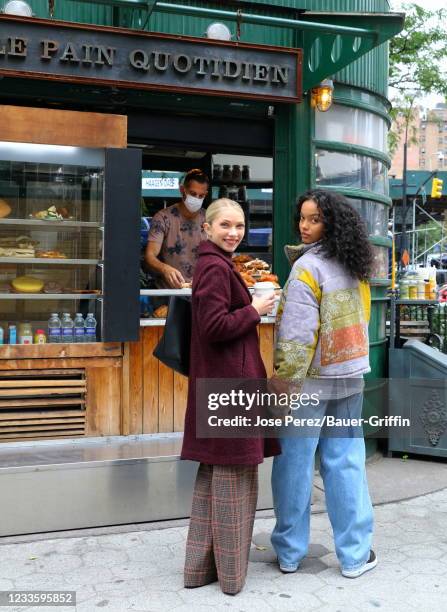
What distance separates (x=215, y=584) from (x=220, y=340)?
1288 millimetres

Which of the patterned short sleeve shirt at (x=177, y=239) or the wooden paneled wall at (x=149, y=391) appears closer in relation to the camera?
the wooden paneled wall at (x=149, y=391)

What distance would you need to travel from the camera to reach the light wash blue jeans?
3.57 m

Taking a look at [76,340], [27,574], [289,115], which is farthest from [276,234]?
[27,574]

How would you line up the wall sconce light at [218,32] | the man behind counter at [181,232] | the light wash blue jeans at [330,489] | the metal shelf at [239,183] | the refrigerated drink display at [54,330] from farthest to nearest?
the metal shelf at [239,183]
the man behind counter at [181,232]
the wall sconce light at [218,32]
the refrigerated drink display at [54,330]
the light wash blue jeans at [330,489]

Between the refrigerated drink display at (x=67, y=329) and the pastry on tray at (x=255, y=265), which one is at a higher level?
the pastry on tray at (x=255, y=265)

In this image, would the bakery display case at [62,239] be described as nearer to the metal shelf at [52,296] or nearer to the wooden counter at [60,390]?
the metal shelf at [52,296]

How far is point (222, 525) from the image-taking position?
3.31 m

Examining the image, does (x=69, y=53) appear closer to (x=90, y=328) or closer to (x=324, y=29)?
(x=324, y=29)

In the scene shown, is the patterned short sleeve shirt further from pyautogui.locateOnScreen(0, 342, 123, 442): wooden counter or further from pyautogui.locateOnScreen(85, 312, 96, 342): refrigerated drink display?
pyautogui.locateOnScreen(0, 342, 123, 442): wooden counter

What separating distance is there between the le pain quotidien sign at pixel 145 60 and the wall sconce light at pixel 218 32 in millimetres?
293

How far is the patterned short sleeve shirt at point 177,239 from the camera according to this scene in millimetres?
5652

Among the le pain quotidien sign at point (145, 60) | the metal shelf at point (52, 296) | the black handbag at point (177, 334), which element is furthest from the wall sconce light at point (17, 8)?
the black handbag at point (177, 334)

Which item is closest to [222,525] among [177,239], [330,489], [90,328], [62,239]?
[330,489]

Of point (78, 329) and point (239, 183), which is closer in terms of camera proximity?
point (78, 329)
